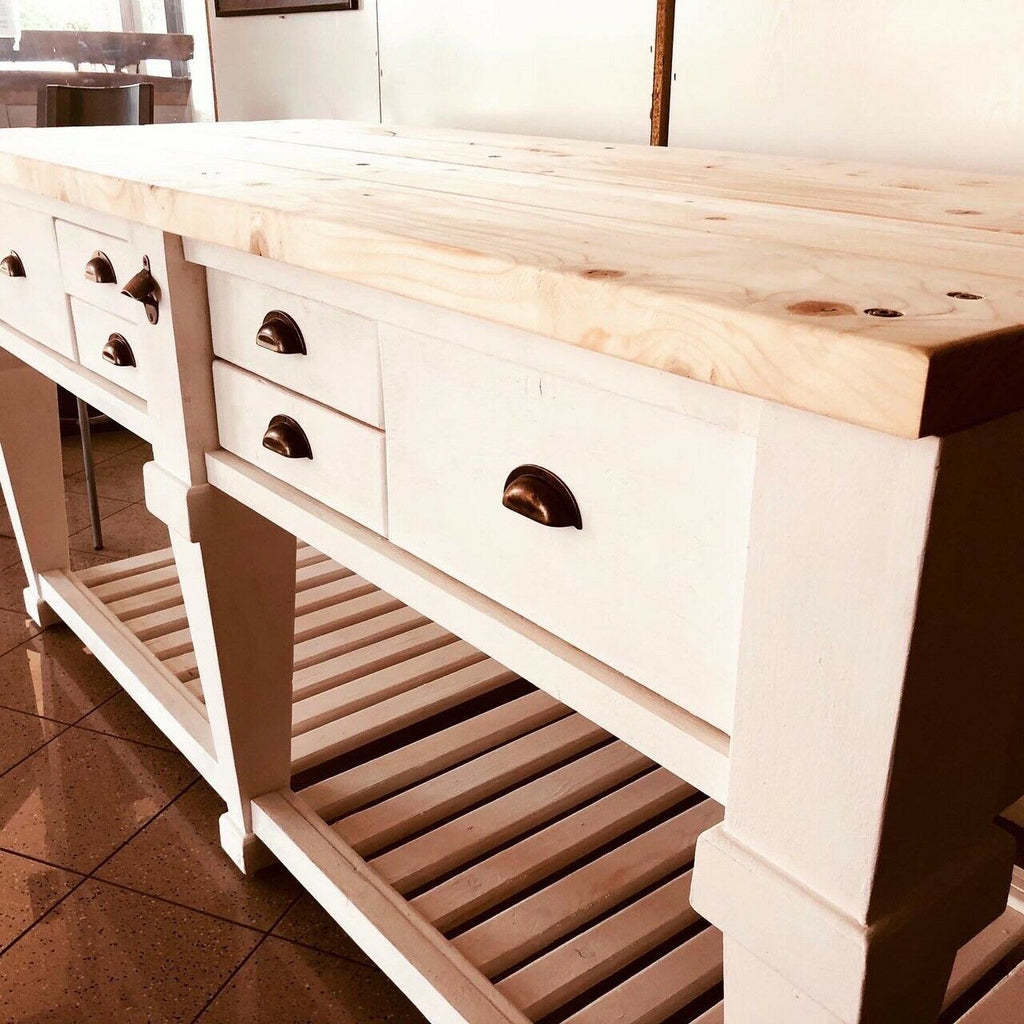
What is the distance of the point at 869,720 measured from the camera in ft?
1.57

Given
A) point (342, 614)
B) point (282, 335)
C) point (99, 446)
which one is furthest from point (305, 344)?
point (99, 446)

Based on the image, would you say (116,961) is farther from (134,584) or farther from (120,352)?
(134,584)

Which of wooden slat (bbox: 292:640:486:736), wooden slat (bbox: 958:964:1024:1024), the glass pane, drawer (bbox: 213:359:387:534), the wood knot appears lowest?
wooden slat (bbox: 958:964:1024:1024)

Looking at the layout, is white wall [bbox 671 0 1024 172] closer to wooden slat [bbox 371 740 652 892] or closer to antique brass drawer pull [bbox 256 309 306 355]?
antique brass drawer pull [bbox 256 309 306 355]

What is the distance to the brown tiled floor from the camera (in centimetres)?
117

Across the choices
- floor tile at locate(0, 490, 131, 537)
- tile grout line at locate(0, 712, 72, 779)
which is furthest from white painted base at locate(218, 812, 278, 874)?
floor tile at locate(0, 490, 131, 537)

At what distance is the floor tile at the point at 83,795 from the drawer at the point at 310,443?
0.69 m

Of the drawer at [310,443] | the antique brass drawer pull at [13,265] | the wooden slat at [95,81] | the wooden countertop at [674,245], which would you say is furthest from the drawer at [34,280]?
the wooden slat at [95,81]

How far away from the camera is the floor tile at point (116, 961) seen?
1160 mm

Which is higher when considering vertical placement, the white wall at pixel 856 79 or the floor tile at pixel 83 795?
the white wall at pixel 856 79

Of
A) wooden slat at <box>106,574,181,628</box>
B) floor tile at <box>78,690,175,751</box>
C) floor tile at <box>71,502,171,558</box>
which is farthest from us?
floor tile at <box>71,502,171,558</box>

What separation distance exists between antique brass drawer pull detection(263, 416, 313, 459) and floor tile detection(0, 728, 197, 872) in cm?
78

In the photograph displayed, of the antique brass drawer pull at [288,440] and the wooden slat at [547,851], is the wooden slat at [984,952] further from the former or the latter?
the antique brass drawer pull at [288,440]

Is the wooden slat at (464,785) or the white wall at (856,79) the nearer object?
the white wall at (856,79)
